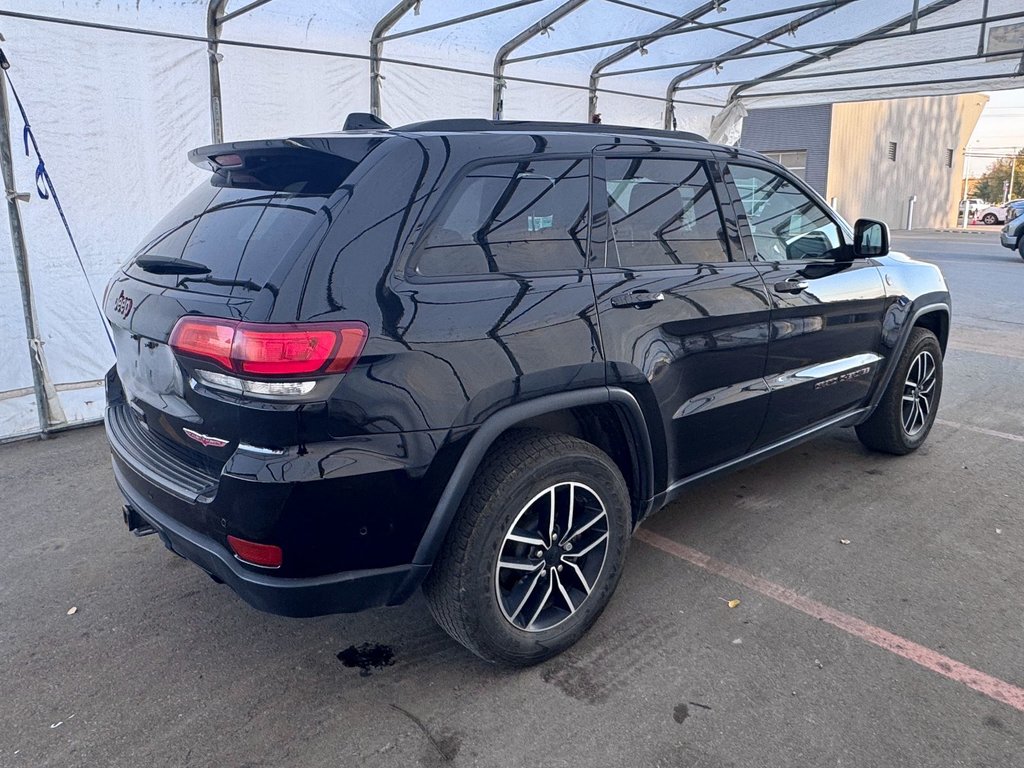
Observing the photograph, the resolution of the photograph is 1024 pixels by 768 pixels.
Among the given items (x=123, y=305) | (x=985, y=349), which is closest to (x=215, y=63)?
(x=123, y=305)

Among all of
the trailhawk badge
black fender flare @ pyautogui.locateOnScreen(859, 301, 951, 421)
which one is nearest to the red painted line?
black fender flare @ pyautogui.locateOnScreen(859, 301, 951, 421)

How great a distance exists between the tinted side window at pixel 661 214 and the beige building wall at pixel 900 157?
27.7m

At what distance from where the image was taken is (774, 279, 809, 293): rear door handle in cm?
355

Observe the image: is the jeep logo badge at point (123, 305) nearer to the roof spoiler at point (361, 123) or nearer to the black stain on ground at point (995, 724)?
the roof spoiler at point (361, 123)

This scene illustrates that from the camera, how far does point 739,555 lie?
3600 mm

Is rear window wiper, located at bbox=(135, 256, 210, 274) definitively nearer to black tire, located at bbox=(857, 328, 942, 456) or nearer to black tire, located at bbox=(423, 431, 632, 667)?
black tire, located at bbox=(423, 431, 632, 667)

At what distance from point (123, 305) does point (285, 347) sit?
3.32 feet

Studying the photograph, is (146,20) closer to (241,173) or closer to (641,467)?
(241,173)

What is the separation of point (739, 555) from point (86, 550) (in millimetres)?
3120

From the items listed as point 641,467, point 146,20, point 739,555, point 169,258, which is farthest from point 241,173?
point 146,20

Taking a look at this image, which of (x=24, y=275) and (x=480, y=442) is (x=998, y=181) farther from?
(x=480, y=442)

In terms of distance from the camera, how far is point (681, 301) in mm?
3045

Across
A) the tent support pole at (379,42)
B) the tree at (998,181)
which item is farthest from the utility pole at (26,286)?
the tree at (998,181)

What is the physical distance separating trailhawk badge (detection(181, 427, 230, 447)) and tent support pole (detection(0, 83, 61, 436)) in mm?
3639
